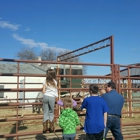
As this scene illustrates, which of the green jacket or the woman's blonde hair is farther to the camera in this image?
the woman's blonde hair

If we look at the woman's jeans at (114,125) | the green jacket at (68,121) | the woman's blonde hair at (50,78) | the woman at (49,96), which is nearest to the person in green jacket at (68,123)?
the green jacket at (68,121)

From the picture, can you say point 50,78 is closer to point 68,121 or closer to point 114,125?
point 68,121

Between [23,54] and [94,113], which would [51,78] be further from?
[23,54]

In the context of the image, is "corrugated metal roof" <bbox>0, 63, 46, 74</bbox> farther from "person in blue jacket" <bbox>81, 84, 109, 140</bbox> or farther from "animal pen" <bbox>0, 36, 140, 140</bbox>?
"person in blue jacket" <bbox>81, 84, 109, 140</bbox>

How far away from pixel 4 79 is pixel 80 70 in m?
8.25

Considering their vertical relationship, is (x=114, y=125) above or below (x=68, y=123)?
below

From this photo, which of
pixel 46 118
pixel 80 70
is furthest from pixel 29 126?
pixel 80 70

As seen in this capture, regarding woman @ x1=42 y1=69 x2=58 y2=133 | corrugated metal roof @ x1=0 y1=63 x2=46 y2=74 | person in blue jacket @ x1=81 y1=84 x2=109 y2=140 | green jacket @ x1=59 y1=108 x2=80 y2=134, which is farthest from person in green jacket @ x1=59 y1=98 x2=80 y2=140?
corrugated metal roof @ x1=0 y1=63 x2=46 y2=74

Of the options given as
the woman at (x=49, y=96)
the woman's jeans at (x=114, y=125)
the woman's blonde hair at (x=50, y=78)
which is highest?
the woman's blonde hair at (x=50, y=78)

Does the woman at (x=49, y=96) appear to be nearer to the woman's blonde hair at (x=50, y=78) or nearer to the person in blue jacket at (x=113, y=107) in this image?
the woman's blonde hair at (x=50, y=78)

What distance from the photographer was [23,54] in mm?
52875

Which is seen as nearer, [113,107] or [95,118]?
[95,118]

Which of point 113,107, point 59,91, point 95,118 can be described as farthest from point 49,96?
point 59,91

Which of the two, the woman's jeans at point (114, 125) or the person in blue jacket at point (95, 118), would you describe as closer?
the person in blue jacket at point (95, 118)
